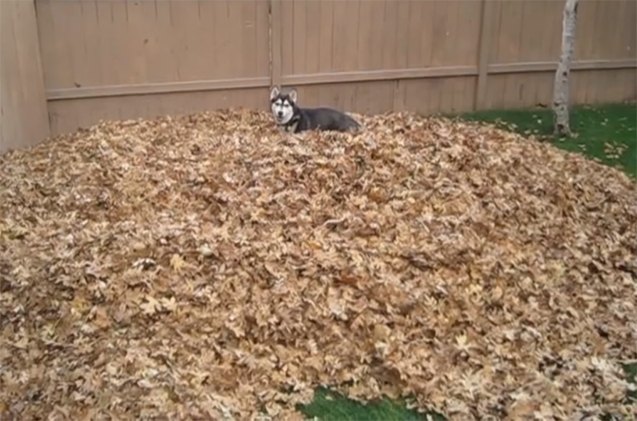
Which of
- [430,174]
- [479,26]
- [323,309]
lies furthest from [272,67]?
A: [323,309]

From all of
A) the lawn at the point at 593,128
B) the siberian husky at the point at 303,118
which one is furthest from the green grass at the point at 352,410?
the lawn at the point at 593,128

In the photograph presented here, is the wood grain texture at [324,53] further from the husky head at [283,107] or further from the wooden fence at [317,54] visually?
the husky head at [283,107]

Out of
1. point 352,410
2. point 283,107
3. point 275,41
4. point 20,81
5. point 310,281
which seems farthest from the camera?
point 275,41

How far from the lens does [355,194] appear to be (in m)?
4.39

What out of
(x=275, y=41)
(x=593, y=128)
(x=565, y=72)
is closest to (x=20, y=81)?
(x=275, y=41)

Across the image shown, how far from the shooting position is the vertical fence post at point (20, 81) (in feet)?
17.7

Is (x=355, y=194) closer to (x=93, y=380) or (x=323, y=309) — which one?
(x=323, y=309)

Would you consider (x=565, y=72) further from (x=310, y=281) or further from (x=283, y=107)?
(x=310, y=281)

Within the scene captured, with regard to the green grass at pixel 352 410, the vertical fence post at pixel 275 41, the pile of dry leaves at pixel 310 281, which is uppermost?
the vertical fence post at pixel 275 41

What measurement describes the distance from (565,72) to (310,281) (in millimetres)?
3938

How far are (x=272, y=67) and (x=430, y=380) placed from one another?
441cm

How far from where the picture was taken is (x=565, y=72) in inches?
248

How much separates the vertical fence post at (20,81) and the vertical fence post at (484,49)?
175 inches

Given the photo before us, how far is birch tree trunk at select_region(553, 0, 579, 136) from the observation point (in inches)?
241
